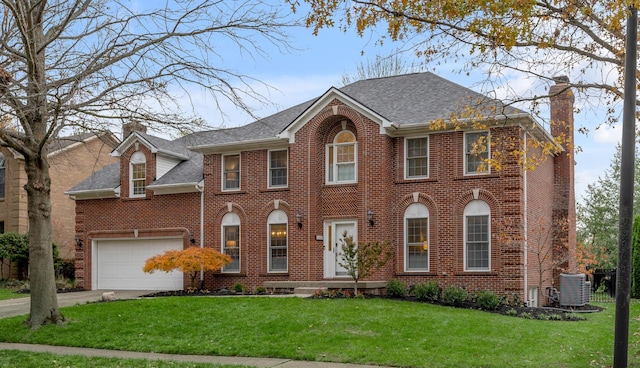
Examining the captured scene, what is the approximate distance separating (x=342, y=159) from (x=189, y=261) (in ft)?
20.7

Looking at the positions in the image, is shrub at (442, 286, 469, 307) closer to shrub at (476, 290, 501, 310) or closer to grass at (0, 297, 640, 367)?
shrub at (476, 290, 501, 310)

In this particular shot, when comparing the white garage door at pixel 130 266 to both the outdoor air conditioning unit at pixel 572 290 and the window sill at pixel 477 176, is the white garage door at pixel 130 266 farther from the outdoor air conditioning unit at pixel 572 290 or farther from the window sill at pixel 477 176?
the outdoor air conditioning unit at pixel 572 290

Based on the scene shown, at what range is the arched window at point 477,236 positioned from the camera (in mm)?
21734

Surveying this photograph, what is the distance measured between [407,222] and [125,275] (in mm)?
12337

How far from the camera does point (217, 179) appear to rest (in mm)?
26203

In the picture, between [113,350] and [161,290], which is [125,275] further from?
[113,350]

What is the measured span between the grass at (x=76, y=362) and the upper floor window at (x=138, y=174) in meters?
15.8

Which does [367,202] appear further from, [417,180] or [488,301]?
[488,301]

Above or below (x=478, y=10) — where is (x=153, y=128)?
below

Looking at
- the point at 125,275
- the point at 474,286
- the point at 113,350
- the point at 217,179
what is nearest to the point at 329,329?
the point at 113,350

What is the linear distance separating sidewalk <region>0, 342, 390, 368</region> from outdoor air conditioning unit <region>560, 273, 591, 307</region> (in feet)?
46.5

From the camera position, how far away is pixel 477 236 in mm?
21922

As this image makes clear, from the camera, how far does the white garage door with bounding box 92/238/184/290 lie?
89.1 ft

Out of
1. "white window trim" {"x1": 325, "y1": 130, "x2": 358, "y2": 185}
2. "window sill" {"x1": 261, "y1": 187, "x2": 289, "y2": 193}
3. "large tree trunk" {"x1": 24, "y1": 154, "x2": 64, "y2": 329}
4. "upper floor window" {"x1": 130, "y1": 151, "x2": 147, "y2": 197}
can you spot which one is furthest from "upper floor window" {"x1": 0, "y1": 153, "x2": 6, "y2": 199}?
"large tree trunk" {"x1": 24, "y1": 154, "x2": 64, "y2": 329}
